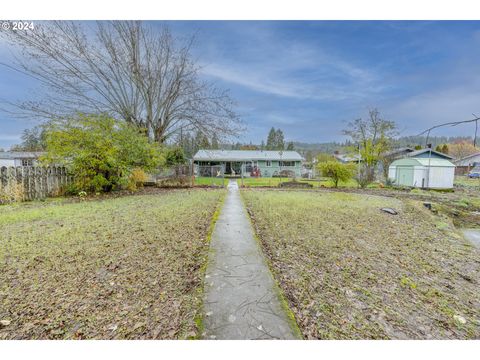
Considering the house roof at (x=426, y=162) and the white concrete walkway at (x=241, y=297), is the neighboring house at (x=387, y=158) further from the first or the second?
the white concrete walkway at (x=241, y=297)

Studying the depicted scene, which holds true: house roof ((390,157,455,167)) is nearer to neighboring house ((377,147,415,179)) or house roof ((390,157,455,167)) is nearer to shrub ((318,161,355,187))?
neighboring house ((377,147,415,179))

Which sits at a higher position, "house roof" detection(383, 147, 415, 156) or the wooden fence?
"house roof" detection(383, 147, 415, 156)

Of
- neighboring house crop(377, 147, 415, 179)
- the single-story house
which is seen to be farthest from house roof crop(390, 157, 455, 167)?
the single-story house

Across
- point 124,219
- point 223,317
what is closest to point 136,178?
point 124,219

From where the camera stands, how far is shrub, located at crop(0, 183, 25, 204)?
6852mm

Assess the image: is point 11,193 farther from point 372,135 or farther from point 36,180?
point 372,135

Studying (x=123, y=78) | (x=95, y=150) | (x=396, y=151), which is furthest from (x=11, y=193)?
(x=396, y=151)

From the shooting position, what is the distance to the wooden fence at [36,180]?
22.7ft

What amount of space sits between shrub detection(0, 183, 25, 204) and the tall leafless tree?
186 inches

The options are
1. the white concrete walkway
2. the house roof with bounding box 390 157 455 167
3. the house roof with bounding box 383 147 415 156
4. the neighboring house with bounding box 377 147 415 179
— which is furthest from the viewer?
the house roof with bounding box 383 147 415 156

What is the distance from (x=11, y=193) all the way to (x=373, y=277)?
414 inches

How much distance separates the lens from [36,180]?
7684 mm

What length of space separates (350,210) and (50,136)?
1158 centimetres
